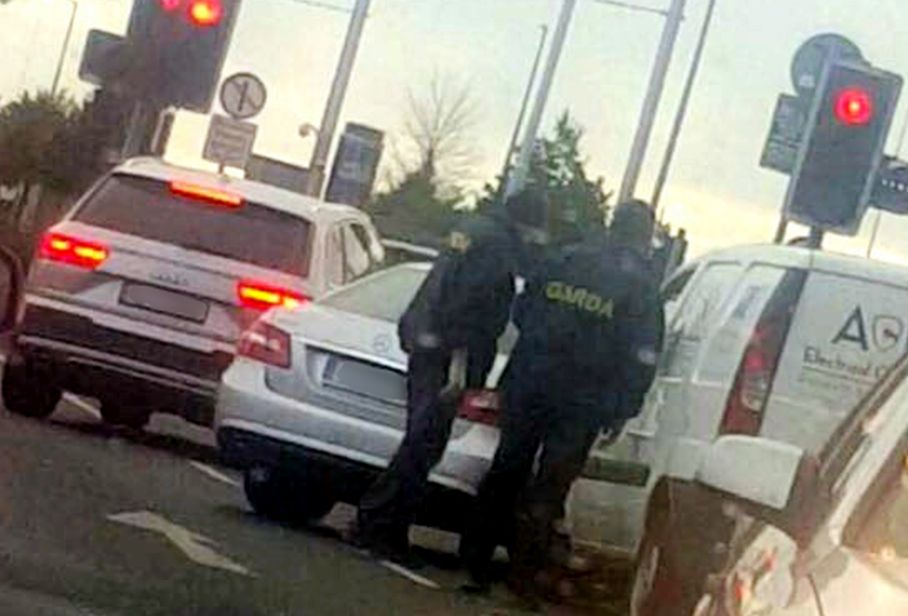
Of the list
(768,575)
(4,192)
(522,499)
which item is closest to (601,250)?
(522,499)

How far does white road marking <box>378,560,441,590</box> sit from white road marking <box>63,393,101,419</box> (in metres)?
6.28

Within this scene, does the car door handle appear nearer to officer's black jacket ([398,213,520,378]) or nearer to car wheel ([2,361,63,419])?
officer's black jacket ([398,213,520,378])

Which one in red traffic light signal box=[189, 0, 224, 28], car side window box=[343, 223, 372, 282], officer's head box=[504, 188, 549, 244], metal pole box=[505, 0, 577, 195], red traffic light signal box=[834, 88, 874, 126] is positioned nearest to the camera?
officer's head box=[504, 188, 549, 244]

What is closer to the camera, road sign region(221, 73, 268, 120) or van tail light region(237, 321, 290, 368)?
van tail light region(237, 321, 290, 368)

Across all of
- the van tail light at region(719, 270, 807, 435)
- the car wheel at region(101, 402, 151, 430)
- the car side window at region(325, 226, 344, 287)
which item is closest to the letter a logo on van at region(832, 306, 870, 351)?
the van tail light at region(719, 270, 807, 435)

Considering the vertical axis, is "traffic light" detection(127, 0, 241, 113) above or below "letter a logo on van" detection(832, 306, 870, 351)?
above

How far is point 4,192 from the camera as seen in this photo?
67.1 m

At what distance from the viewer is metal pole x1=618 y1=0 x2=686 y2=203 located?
102ft

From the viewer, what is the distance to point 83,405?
21375mm

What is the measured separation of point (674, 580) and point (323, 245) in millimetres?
6854

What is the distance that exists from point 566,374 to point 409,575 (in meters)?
1.12

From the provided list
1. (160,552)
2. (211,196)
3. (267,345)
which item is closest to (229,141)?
(211,196)

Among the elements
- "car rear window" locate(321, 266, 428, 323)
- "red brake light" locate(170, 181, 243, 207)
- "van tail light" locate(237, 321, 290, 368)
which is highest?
"red brake light" locate(170, 181, 243, 207)

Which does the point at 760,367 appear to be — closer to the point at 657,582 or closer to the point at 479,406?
the point at 657,582
